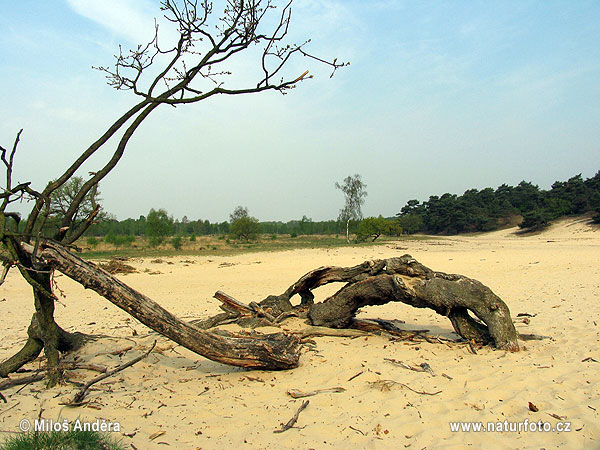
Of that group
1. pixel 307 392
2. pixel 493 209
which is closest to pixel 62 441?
pixel 307 392

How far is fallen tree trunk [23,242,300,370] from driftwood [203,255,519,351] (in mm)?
1547

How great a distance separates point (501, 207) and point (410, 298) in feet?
197

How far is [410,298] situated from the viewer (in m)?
5.69

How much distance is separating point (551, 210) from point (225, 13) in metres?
52.4

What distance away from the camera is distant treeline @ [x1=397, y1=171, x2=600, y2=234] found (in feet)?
150

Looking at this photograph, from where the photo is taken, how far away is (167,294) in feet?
41.9

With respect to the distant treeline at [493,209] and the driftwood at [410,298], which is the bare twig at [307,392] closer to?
the driftwood at [410,298]

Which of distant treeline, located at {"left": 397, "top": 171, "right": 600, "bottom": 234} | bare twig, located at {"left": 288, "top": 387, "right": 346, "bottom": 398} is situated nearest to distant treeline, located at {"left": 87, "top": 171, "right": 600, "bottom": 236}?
distant treeline, located at {"left": 397, "top": 171, "right": 600, "bottom": 234}

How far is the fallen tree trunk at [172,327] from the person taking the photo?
13.2ft

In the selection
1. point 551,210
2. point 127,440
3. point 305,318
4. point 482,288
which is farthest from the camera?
point 551,210

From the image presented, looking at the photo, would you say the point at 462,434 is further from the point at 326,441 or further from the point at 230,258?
the point at 230,258

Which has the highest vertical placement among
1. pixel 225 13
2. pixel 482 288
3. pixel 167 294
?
pixel 225 13

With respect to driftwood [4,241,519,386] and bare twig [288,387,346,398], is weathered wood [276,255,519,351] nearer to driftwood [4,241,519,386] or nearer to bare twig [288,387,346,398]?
driftwood [4,241,519,386]

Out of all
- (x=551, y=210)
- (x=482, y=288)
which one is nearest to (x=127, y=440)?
(x=482, y=288)
